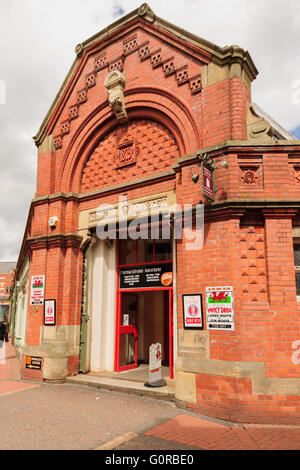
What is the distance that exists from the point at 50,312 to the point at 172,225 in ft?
14.1

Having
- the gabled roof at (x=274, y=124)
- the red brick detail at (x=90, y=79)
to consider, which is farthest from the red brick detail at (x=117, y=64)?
the gabled roof at (x=274, y=124)

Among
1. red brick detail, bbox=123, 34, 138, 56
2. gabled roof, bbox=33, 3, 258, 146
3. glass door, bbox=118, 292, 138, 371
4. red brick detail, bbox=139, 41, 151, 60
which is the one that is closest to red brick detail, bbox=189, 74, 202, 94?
gabled roof, bbox=33, 3, 258, 146

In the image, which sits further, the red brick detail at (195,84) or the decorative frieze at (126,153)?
the decorative frieze at (126,153)

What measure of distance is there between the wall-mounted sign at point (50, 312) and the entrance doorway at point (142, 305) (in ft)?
5.76

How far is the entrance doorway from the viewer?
9031 millimetres

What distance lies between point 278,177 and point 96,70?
6.48 meters

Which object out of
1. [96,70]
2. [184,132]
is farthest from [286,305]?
[96,70]

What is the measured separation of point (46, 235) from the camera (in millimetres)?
10016

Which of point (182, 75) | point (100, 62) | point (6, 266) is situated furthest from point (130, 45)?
point (6, 266)

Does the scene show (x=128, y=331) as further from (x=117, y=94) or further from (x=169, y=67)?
(x=169, y=67)

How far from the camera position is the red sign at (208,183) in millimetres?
6673

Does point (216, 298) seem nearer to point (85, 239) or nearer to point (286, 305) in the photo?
point (286, 305)

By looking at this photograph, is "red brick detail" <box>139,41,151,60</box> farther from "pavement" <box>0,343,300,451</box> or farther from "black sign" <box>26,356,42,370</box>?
"black sign" <box>26,356,42,370</box>

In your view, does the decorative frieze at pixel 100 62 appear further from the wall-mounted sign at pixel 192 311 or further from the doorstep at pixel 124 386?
the doorstep at pixel 124 386
